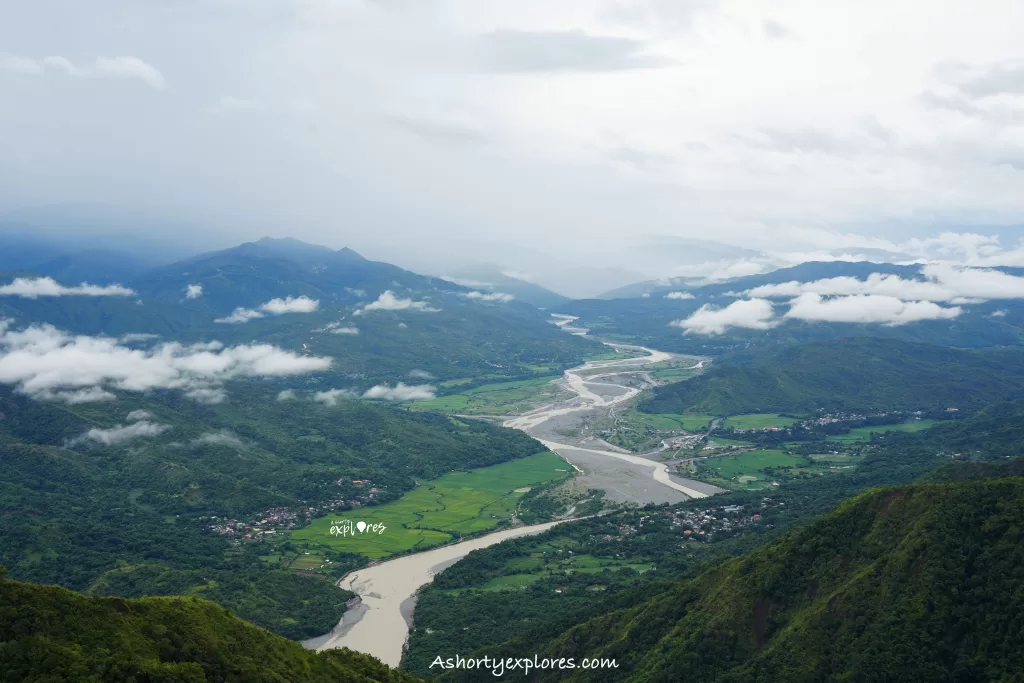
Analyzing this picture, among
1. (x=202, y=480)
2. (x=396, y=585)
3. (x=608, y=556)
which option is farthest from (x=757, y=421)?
(x=202, y=480)

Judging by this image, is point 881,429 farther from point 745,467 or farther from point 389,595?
point 389,595

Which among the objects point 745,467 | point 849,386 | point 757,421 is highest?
point 849,386

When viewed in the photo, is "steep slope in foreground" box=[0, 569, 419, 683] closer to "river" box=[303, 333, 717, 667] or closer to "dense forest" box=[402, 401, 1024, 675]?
"dense forest" box=[402, 401, 1024, 675]

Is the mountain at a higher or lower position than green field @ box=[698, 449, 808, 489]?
higher

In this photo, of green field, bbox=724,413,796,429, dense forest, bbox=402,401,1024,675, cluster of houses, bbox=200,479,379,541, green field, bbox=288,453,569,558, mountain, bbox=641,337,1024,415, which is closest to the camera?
dense forest, bbox=402,401,1024,675

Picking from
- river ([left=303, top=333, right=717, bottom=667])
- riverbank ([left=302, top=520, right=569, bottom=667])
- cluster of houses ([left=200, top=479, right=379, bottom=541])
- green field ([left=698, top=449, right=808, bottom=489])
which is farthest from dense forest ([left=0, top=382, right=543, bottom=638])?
green field ([left=698, top=449, right=808, bottom=489])

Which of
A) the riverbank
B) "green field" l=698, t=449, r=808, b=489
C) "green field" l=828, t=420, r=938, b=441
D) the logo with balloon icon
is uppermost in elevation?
"green field" l=828, t=420, r=938, b=441
